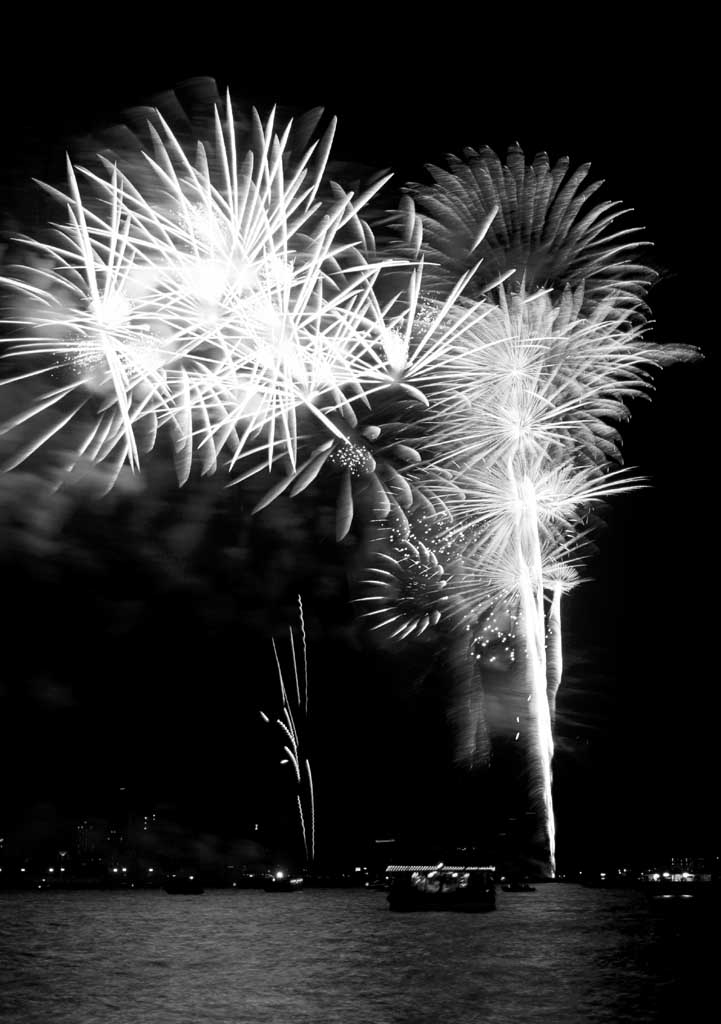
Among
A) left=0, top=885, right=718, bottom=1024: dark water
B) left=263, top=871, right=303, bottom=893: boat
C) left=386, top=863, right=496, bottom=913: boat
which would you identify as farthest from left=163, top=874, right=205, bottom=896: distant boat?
left=386, top=863, right=496, bottom=913: boat

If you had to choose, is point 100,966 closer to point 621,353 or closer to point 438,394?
point 438,394

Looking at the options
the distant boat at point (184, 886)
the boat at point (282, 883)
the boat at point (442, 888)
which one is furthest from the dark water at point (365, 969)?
the distant boat at point (184, 886)

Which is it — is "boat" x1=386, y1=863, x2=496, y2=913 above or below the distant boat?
above

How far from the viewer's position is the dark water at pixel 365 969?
17381 millimetres

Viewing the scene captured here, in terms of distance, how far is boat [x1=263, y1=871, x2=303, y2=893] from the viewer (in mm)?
93625

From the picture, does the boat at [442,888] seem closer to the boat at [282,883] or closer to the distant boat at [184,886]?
the boat at [282,883]

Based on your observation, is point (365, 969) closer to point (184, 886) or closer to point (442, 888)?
point (442, 888)

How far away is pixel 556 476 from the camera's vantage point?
70.9 feet

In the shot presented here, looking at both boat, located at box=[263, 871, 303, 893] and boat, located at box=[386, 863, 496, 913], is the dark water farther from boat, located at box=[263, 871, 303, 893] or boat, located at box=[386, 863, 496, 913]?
boat, located at box=[263, 871, 303, 893]

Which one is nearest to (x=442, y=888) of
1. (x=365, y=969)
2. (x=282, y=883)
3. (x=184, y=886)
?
(x=365, y=969)

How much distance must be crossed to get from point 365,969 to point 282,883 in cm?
7109

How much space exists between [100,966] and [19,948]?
10.8m

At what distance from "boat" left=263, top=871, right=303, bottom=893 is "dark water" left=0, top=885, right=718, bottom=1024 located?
1618 inches

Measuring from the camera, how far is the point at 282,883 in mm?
93562
